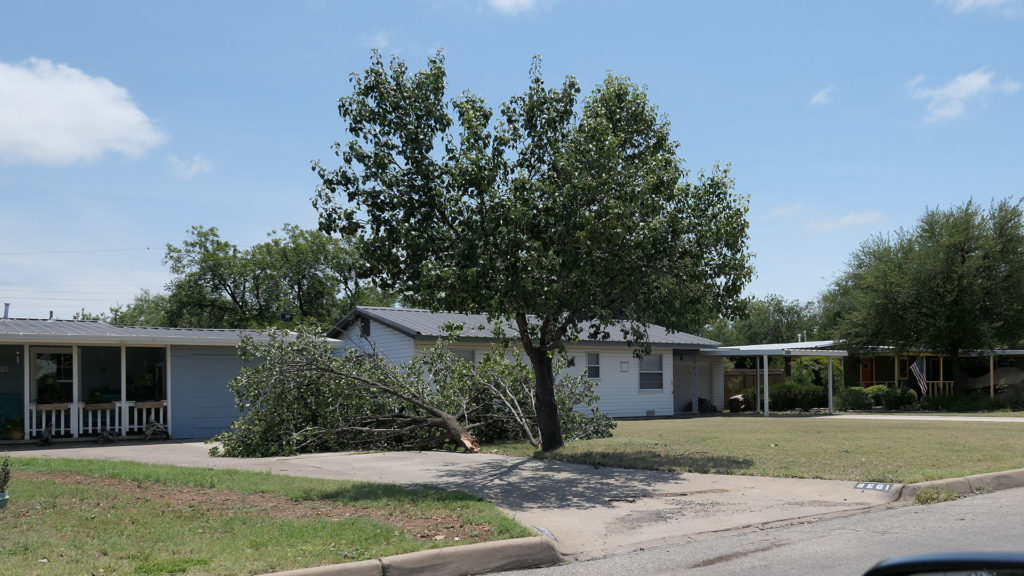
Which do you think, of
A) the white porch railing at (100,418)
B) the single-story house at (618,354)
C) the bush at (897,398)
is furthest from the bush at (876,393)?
the white porch railing at (100,418)

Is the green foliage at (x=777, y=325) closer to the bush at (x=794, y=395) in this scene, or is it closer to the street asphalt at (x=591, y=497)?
the bush at (x=794, y=395)

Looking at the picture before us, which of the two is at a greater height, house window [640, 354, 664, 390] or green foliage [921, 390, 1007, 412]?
house window [640, 354, 664, 390]

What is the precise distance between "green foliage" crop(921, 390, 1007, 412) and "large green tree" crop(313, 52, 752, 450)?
23511 millimetres

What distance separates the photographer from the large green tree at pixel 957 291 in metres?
32.8

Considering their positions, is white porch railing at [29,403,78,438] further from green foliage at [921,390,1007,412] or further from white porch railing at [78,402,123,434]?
green foliage at [921,390,1007,412]

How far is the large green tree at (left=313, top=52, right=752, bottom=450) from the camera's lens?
11383 mm

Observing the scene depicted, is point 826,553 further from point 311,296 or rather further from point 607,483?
A: point 311,296

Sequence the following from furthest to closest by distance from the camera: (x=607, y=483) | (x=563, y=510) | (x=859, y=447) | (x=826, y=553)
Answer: (x=859, y=447) → (x=607, y=483) → (x=563, y=510) → (x=826, y=553)

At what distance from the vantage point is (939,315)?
32.8 meters

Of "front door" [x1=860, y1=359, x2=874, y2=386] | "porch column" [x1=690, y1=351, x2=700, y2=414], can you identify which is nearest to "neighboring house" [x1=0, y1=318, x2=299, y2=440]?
"porch column" [x1=690, y1=351, x2=700, y2=414]

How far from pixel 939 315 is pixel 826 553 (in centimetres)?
2954

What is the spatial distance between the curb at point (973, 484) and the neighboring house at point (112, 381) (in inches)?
627

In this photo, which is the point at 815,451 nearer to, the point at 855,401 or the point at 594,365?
the point at 594,365

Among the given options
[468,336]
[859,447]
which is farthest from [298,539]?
A: [468,336]
